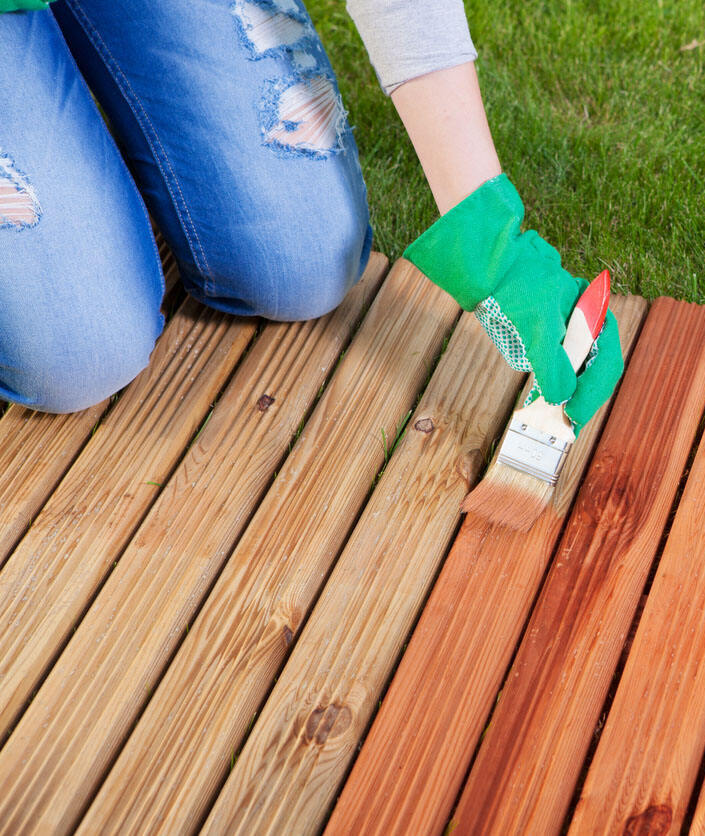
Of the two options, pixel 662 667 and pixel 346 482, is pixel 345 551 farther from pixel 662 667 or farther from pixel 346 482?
pixel 662 667

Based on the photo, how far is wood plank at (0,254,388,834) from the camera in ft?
3.10

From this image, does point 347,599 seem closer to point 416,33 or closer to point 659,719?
point 659,719

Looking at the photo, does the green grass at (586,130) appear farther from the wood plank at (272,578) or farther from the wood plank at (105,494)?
the wood plank at (105,494)

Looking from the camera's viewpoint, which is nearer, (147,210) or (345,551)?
(345,551)

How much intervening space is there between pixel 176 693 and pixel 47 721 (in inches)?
6.0

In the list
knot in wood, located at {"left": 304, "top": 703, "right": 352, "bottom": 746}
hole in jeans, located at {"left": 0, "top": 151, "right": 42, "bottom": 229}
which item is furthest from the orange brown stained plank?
hole in jeans, located at {"left": 0, "top": 151, "right": 42, "bottom": 229}

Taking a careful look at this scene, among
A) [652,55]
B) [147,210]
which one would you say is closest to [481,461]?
[147,210]

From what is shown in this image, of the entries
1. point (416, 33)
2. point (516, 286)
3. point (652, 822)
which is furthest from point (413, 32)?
point (652, 822)

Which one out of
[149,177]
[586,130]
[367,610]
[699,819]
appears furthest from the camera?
[586,130]

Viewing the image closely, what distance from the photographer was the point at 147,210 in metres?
1.29

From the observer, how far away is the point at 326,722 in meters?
0.97

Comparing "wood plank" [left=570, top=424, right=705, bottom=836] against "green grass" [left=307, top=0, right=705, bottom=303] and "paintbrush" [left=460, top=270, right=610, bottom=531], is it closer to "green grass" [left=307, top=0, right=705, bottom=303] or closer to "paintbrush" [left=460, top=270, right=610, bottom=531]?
"paintbrush" [left=460, top=270, right=610, bottom=531]

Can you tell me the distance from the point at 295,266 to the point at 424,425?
12.2 inches

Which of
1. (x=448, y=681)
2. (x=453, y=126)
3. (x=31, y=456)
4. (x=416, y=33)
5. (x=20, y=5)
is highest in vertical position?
(x=20, y=5)
